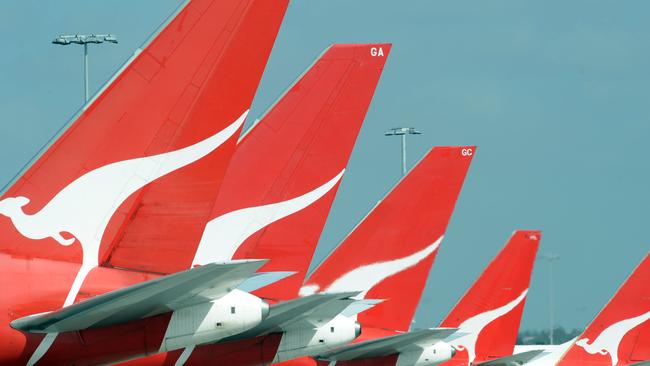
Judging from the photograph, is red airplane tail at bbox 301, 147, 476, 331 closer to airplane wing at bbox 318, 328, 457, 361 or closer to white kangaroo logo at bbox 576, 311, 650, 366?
airplane wing at bbox 318, 328, 457, 361

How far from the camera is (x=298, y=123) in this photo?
947 inches

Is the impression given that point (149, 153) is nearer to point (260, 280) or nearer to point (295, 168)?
point (260, 280)

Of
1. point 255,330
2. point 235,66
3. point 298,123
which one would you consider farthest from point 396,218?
point 235,66

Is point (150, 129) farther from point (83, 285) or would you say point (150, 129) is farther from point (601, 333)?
point (601, 333)

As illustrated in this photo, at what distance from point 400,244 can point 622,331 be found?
50.3 feet

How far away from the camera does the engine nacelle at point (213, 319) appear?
1479 cm

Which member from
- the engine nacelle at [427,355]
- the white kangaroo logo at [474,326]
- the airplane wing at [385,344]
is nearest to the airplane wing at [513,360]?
the white kangaroo logo at [474,326]

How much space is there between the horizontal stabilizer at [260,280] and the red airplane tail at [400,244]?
828 cm

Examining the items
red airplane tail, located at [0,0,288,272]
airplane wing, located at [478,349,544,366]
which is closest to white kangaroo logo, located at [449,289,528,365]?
airplane wing, located at [478,349,544,366]

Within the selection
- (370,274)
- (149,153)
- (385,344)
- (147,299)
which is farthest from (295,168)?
(147,299)

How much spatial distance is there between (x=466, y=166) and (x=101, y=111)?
17.3m

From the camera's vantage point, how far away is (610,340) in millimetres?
42344

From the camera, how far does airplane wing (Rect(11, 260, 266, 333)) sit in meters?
13.1

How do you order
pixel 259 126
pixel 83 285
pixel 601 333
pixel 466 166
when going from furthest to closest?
pixel 601 333
pixel 466 166
pixel 259 126
pixel 83 285
